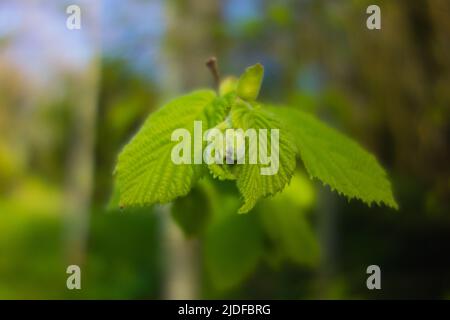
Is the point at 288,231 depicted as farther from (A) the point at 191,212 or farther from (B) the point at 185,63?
(B) the point at 185,63

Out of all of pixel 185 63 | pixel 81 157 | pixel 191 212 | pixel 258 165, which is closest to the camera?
pixel 258 165

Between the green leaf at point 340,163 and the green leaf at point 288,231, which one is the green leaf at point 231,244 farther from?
the green leaf at point 340,163

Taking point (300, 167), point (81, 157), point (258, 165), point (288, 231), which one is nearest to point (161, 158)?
point (258, 165)

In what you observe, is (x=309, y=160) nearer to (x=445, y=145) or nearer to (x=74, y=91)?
(x=445, y=145)

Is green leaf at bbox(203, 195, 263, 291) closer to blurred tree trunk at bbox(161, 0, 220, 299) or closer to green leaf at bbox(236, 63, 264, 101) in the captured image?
green leaf at bbox(236, 63, 264, 101)

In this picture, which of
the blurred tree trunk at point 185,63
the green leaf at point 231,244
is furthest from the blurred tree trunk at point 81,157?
the green leaf at point 231,244

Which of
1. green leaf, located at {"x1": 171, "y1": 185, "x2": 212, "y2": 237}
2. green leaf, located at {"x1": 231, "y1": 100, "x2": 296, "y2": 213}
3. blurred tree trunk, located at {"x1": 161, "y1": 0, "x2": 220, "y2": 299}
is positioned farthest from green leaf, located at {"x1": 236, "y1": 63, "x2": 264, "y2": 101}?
blurred tree trunk, located at {"x1": 161, "y1": 0, "x2": 220, "y2": 299}
